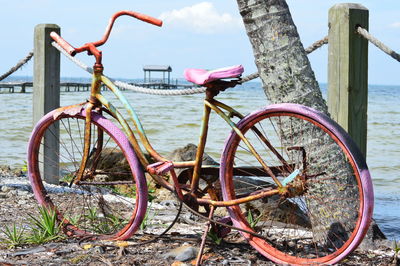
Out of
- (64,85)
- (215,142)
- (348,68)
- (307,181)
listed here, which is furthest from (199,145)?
(64,85)

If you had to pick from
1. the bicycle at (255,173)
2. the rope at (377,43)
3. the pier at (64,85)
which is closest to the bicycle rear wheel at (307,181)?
the bicycle at (255,173)

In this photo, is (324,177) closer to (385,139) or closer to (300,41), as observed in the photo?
(300,41)

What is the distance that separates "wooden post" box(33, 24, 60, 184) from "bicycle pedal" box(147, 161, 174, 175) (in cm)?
280

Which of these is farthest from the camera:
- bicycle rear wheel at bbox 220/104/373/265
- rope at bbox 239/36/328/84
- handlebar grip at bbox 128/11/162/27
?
rope at bbox 239/36/328/84

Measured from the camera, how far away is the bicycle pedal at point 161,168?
3.58 metres

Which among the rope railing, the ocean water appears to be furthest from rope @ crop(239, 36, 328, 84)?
the ocean water

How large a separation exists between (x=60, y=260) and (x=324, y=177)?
1.58 m

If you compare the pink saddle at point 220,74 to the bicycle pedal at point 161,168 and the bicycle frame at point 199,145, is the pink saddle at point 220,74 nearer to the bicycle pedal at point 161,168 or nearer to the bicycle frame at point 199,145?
the bicycle frame at point 199,145

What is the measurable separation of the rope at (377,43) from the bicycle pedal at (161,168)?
1585 mm

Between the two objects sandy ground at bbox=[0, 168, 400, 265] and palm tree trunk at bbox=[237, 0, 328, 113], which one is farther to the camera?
palm tree trunk at bbox=[237, 0, 328, 113]

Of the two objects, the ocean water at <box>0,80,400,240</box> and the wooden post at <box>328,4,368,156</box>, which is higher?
the wooden post at <box>328,4,368,156</box>

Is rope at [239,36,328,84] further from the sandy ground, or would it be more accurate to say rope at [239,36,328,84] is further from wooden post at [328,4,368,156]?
the sandy ground

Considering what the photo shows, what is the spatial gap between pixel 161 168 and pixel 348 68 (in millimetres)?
1529

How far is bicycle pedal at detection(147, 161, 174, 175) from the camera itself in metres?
3.58
